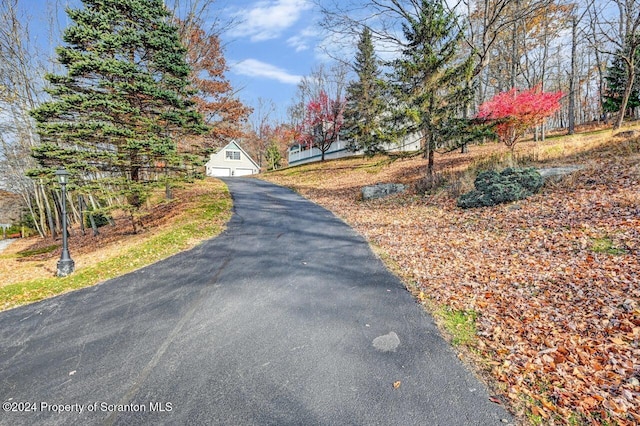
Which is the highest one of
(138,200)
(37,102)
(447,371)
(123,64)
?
(37,102)

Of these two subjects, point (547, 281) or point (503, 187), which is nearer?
point (547, 281)

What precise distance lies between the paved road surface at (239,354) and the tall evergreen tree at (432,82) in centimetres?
796

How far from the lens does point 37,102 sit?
1466cm

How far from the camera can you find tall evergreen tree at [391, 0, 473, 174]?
36.8 ft

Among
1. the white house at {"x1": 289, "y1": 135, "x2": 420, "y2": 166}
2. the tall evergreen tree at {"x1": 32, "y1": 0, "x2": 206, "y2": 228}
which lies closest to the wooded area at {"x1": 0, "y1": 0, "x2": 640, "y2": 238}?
the tall evergreen tree at {"x1": 32, "y1": 0, "x2": 206, "y2": 228}

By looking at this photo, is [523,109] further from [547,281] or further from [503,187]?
[547,281]

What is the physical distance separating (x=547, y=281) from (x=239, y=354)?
4710 mm

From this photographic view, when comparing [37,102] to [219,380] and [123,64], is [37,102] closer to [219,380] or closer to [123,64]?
[123,64]

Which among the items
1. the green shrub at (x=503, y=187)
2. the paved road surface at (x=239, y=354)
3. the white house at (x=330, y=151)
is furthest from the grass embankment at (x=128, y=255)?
the white house at (x=330, y=151)

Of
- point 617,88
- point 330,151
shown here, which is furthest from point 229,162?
point 617,88

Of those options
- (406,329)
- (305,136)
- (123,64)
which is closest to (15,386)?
(406,329)

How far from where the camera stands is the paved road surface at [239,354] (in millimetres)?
2691

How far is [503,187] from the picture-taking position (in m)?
8.70

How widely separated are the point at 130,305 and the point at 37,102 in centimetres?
1648
